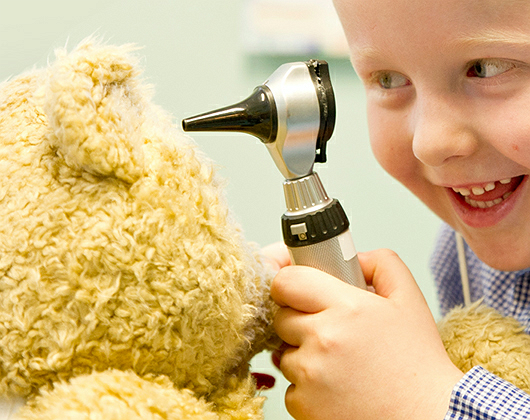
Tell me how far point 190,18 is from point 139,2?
84 mm

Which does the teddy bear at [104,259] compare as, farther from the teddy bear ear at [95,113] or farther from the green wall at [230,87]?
the green wall at [230,87]

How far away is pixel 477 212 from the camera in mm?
523

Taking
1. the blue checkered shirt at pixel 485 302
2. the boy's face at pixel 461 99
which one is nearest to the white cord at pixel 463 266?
the blue checkered shirt at pixel 485 302

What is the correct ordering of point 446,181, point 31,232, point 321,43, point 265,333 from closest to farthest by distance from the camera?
point 31,232, point 265,333, point 446,181, point 321,43

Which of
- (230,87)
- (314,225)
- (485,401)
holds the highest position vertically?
(230,87)

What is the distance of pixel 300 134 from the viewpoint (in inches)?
13.8

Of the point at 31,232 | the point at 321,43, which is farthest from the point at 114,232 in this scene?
the point at 321,43

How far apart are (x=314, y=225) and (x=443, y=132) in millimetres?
150

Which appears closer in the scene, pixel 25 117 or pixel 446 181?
pixel 25 117

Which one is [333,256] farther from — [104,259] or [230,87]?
[230,87]

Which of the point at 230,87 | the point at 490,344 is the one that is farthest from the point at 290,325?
the point at 230,87

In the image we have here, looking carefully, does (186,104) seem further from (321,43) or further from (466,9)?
(466,9)

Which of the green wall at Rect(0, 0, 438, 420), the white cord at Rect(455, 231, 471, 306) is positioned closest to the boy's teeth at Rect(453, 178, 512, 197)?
the white cord at Rect(455, 231, 471, 306)

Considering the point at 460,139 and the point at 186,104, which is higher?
the point at 186,104
